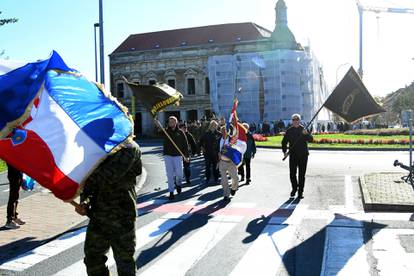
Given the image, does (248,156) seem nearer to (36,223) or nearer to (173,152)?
(173,152)

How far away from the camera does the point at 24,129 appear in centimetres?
461

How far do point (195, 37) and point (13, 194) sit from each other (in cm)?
6548

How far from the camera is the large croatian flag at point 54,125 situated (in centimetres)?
448

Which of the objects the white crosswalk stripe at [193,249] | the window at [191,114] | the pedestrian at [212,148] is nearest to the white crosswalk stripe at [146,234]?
the white crosswalk stripe at [193,249]

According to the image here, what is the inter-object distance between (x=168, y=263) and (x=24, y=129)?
2.53 metres

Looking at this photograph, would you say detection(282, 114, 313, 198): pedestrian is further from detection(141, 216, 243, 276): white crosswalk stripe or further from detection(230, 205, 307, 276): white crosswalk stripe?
detection(141, 216, 243, 276): white crosswalk stripe

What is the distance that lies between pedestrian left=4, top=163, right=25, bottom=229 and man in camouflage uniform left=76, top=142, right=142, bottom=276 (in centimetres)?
397

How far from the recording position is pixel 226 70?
5197 centimetres

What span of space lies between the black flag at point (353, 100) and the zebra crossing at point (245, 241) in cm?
212

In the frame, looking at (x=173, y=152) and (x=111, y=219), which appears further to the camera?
(x=173, y=152)

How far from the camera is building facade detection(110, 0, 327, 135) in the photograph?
5125 cm

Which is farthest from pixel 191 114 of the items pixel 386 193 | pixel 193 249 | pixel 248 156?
pixel 193 249

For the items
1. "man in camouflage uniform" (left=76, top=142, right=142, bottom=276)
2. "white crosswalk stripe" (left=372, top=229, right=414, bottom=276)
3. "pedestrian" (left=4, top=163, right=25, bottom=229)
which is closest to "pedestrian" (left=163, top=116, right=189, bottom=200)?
"pedestrian" (left=4, top=163, right=25, bottom=229)

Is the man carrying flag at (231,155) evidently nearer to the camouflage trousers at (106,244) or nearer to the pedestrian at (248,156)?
the pedestrian at (248,156)
